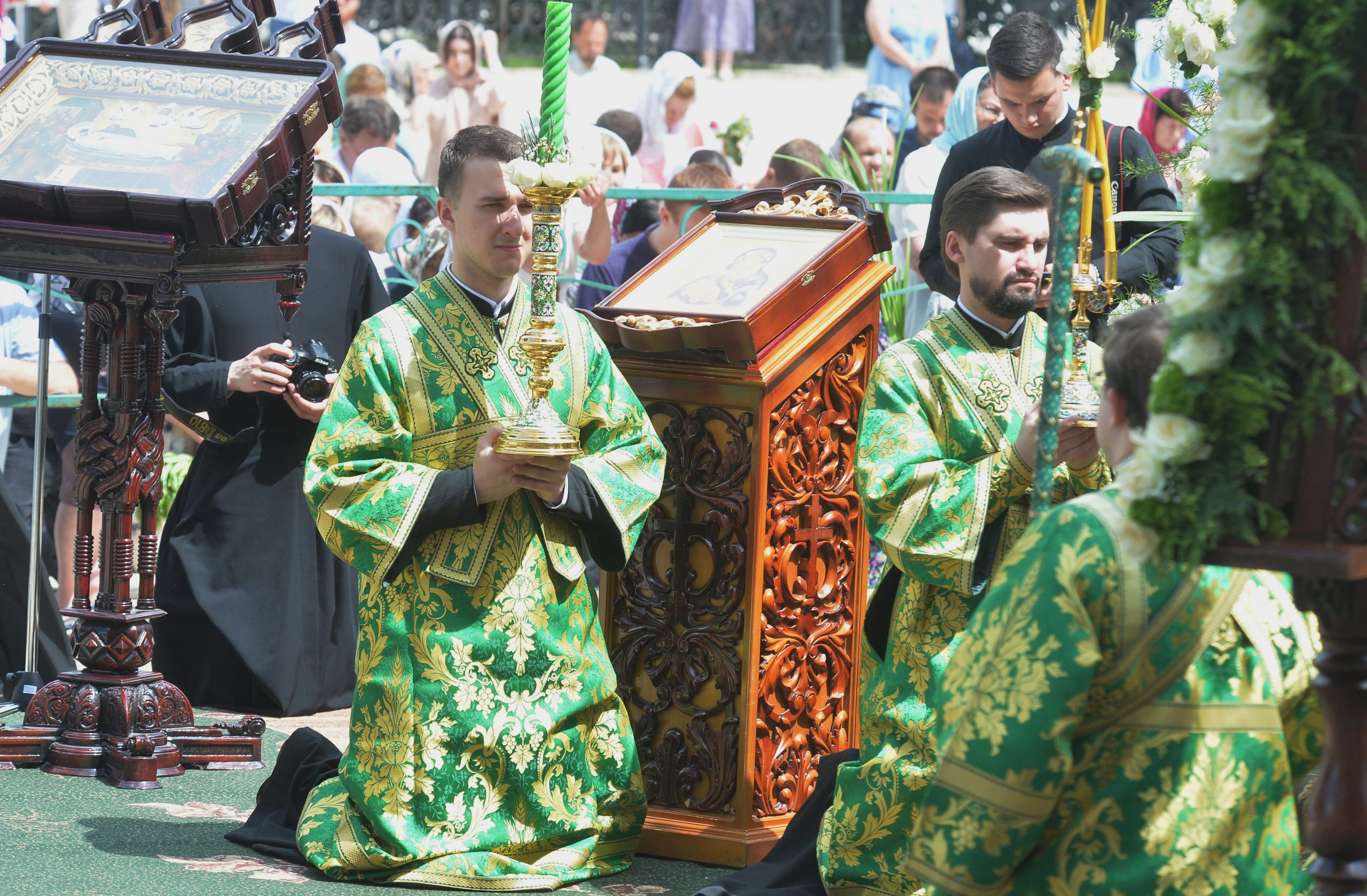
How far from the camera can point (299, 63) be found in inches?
186

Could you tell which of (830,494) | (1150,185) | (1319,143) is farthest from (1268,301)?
(1150,185)

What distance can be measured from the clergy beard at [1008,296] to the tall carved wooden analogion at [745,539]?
1.79 ft

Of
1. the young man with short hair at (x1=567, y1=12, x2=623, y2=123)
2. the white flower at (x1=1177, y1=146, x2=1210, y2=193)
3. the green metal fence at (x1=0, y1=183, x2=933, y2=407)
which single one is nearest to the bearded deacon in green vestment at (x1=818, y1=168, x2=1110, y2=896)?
the white flower at (x1=1177, y1=146, x2=1210, y2=193)

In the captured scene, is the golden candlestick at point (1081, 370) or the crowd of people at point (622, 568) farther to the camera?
the golden candlestick at point (1081, 370)

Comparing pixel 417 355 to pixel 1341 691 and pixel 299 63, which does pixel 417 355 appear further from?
pixel 1341 691

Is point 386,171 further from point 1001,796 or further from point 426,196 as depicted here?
→ point 1001,796

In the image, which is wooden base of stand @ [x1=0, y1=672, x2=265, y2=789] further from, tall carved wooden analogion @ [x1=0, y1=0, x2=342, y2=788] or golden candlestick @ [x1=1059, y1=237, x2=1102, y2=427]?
golden candlestick @ [x1=1059, y1=237, x2=1102, y2=427]

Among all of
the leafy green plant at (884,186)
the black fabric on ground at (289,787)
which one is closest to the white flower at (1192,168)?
the leafy green plant at (884,186)

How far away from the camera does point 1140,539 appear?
6.50 ft

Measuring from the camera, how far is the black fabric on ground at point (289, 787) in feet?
13.7

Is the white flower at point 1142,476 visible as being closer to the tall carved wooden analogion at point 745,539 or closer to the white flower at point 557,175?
the white flower at point 557,175

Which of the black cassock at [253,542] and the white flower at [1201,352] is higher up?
the white flower at [1201,352]

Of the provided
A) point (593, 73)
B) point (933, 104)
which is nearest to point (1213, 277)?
point (933, 104)

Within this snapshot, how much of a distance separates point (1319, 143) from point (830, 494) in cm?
248
